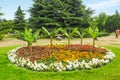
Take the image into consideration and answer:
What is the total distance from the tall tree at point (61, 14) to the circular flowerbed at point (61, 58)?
16.2 metres

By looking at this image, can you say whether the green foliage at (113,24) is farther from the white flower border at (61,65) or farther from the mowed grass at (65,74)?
the mowed grass at (65,74)

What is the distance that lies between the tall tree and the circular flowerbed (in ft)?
53.2

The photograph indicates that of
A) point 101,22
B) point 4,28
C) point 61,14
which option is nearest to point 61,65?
point 61,14

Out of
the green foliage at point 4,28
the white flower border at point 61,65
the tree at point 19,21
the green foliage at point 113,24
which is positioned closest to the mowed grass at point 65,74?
the white flower border at point 61,65

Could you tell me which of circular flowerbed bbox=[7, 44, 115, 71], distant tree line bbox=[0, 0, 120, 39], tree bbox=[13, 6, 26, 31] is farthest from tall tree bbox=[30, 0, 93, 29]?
circular flowerbed bbox=[7, 44, 115, 71]

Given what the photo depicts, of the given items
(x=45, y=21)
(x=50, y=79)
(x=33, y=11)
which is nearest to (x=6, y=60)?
(x=50, y=79)

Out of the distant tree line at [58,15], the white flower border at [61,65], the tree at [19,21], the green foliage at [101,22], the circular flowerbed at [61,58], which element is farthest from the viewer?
the green foliage at [101,22]

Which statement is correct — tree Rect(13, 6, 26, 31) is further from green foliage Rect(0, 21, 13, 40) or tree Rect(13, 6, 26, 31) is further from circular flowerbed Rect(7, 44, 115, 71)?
circular flowerbed Rect(7, 44, 115, 71)

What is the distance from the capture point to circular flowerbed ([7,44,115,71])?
1162 cm

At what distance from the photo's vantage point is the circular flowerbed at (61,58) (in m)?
11.6

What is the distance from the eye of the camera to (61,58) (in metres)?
12.4

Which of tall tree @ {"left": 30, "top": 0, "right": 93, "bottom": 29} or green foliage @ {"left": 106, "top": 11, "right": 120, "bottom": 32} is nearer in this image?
tall tree @ {"left": 30, "top": 0, "right": 93, "bottom": 29}

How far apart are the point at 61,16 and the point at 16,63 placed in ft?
61.2

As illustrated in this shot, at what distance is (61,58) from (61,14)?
62.3 feet
